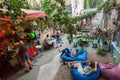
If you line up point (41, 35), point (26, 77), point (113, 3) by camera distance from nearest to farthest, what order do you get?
point (26, 77), point (113, 3), point (41, 35)

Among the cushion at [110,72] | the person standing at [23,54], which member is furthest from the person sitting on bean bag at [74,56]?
the person standing at [23,54]

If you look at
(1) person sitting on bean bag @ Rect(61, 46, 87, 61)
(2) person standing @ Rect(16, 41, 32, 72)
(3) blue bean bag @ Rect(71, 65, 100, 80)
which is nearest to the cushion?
(3) blue bean bag @ Rect(71, 65, 100, 80)

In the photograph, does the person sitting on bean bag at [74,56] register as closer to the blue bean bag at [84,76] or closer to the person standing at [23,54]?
the blue bean bag at [84,76]

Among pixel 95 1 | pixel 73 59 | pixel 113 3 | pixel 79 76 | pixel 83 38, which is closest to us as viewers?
pixel 79 76

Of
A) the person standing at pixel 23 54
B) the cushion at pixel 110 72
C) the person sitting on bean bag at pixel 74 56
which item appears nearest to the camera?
the cushion at pixel 110 72

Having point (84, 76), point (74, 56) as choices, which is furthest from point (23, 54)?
point (84, 76)

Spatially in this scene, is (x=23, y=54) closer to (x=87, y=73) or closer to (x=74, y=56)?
(x=74, y=56)

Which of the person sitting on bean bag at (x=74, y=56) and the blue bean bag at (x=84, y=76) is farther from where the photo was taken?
the person sitting on bean bag at (x=74, y=56)

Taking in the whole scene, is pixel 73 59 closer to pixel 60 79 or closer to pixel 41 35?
pixel 60 79

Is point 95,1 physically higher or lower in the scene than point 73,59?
higher

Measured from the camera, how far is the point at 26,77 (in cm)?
608

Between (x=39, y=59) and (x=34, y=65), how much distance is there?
93 cm

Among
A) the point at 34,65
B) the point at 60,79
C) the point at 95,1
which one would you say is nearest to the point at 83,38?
the point at 34,65

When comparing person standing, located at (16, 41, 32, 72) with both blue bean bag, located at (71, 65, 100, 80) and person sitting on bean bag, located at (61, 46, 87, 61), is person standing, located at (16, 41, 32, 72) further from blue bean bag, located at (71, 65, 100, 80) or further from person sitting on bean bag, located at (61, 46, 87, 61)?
blue bean bag, located at (71, 65, 100, 80)
